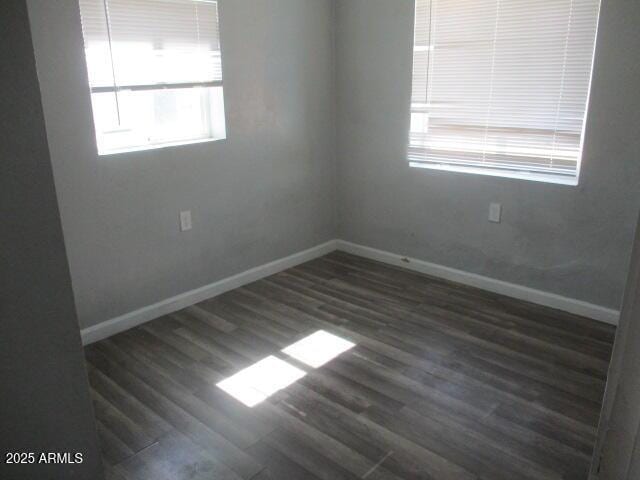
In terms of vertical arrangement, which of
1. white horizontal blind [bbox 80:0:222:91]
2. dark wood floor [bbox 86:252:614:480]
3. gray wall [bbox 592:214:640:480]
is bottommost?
dark wood floor [bbox 86:252:614:480]

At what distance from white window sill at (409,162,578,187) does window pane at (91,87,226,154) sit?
55.4 inches

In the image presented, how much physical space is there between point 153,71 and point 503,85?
78.8 inches

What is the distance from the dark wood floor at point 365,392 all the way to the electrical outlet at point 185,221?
50 cm

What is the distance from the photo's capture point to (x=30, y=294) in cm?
98

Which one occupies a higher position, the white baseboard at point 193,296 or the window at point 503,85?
the window at point 503,85

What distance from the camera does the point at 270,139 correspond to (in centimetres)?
357

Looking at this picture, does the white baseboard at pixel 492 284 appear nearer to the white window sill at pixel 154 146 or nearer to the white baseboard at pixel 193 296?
the white baseboard at pixel 193 296

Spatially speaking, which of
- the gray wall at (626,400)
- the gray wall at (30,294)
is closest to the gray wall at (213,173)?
the gray wall at (30,294)

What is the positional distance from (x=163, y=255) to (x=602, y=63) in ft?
8.56

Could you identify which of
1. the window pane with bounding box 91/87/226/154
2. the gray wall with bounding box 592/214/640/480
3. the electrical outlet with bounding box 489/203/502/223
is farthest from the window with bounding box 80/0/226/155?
the gray wall with bounding box 592/214/640/480

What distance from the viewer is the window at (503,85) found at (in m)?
2.85

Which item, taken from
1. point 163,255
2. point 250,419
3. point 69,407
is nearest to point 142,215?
point 163,255

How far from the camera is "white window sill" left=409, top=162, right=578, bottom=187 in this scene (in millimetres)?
3042

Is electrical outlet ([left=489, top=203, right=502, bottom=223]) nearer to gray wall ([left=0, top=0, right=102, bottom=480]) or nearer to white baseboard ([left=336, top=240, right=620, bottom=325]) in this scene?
white baseboard ([left=336, top=240, right=620, bottom=325])
